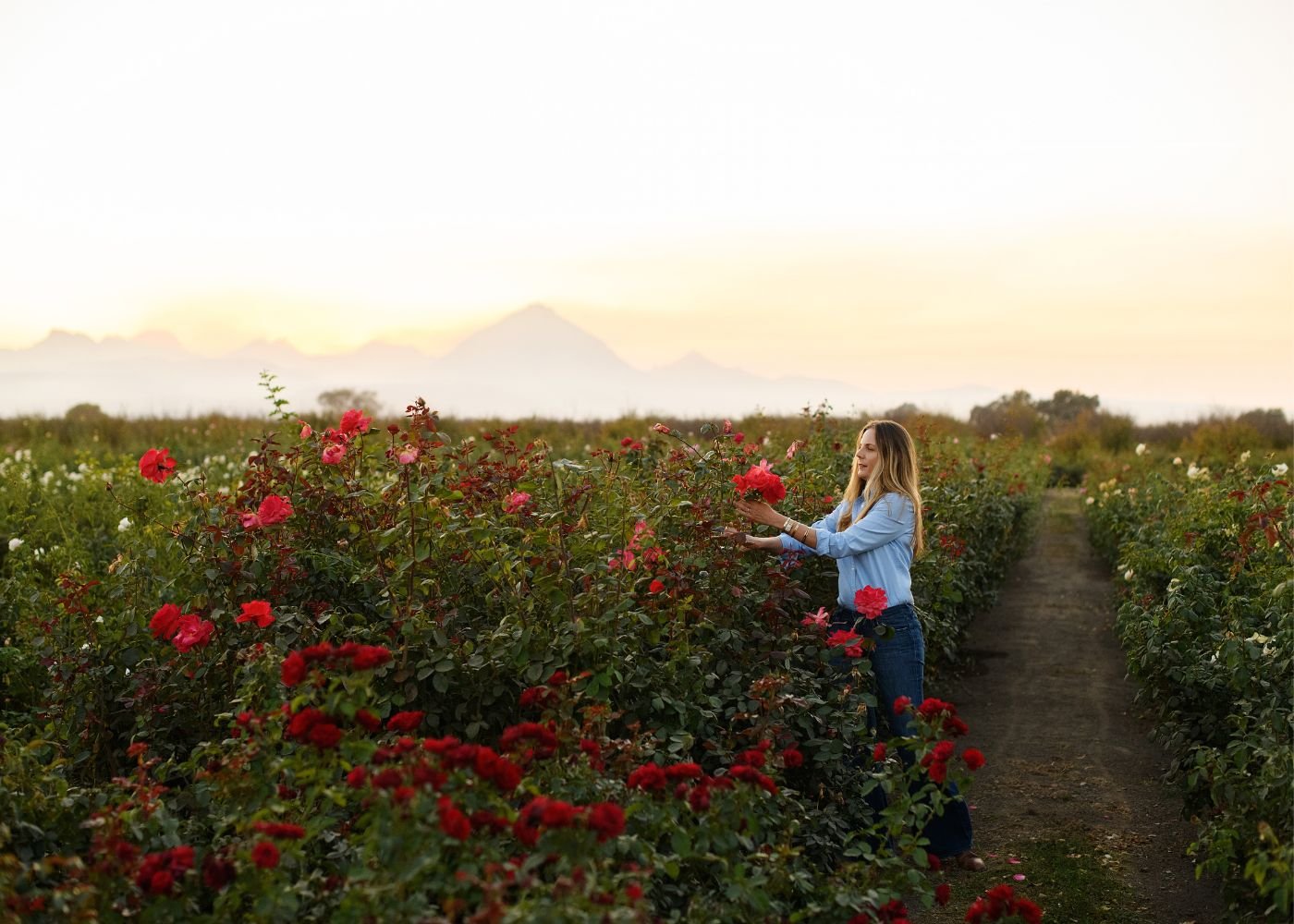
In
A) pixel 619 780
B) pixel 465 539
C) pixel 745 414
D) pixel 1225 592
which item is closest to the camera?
pixel 619 780

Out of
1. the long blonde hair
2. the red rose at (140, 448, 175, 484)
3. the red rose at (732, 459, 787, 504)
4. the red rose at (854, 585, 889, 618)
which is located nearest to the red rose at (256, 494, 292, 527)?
the red rose at (140, 448, 175, 484)

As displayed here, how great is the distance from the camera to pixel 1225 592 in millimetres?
4816

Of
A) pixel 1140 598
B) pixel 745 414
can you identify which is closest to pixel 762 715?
pixel 1140 598

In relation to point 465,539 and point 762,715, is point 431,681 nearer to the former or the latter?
point 465,539

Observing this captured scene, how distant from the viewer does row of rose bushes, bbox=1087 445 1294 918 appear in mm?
3080

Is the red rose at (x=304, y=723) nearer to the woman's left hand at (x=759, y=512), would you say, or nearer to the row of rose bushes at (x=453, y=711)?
the row of rose bushes at (x=453, y=711)

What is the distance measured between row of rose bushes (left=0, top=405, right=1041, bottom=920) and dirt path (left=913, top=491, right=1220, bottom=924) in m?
0.97

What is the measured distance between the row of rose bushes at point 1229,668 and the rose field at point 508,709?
0.8 inches

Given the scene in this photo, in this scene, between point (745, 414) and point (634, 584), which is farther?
point (745, 414)

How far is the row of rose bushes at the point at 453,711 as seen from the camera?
2174mm

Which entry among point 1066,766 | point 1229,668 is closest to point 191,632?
point 1229,668

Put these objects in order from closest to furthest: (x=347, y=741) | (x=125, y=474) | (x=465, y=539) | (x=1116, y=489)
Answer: (x=347, y=741) < (x=465, y=539) < (x=125, y=474) < (x=1116, y=489)

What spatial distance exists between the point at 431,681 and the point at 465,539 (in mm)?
518

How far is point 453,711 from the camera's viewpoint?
343cm
